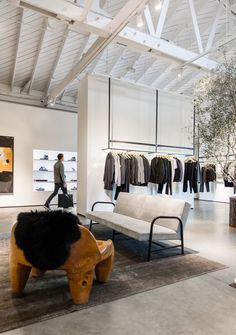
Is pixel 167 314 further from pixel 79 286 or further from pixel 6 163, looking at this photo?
pixel 6 163

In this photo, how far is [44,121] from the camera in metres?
Result: 9.27

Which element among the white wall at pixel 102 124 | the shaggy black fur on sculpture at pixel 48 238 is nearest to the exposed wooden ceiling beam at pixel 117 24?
the white wall at pixel 102 124

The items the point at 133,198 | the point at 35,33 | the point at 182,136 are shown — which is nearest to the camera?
the point at 133,198

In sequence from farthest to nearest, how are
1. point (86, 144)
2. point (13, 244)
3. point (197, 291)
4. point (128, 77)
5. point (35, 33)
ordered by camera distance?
point (128, 77) < point (86, 144) < point (35, 33) < point (197, 291) < point (13, 244)

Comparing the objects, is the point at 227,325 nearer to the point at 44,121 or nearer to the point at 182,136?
the point at 182,136

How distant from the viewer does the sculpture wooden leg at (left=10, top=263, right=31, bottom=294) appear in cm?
253

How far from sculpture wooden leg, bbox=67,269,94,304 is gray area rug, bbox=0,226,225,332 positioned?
0.06 metres

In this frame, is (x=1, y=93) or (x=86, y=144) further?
(x=1, y=93)

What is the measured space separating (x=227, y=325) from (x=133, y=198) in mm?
2852

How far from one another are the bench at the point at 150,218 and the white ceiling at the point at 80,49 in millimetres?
2865

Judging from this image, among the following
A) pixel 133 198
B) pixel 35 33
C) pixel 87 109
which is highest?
pixel 35 33

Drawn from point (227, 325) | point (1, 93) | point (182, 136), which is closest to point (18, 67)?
point (1, 93)

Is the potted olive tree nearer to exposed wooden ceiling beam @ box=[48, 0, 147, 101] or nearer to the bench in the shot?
the bench

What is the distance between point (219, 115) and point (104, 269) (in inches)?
89.9
